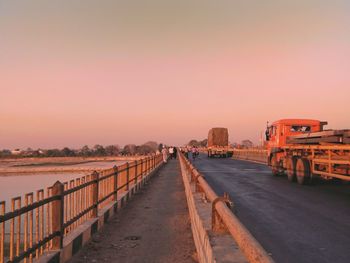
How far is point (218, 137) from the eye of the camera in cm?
6297

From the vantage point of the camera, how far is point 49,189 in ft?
21.8

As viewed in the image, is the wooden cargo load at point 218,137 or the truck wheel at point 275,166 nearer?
the truck wheel at point 275,166

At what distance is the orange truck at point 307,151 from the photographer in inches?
575

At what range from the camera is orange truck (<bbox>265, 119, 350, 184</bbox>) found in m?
14.6

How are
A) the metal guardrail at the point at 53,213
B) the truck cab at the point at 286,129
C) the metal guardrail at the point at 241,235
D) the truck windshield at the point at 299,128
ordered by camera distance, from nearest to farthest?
the metal guardrail at the point at 241,235 < the metal guardrail at the point at 53,213 < the truck cab at the point at 286,129 < the truck windshield at the point at 299,128

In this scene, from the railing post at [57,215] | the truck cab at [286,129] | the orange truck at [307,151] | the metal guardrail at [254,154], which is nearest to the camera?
the railing post at [57,215]

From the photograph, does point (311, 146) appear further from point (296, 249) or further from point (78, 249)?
point (78, 249)

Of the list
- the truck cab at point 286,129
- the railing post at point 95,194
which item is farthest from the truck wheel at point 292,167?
the railing post at point 95,194

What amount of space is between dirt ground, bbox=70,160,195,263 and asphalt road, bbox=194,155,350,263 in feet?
4.93

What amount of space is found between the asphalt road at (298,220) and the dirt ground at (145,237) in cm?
150

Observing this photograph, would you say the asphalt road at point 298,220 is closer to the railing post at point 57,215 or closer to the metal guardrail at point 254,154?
the railing post at point 57,215

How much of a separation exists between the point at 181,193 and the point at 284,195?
170 inches

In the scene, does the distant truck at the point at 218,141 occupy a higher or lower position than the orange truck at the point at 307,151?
higher

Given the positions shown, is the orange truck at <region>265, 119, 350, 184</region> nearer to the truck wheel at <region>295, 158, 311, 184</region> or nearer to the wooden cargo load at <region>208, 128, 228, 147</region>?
the truck wheel at <region>295, 158, 311, 184</region>
